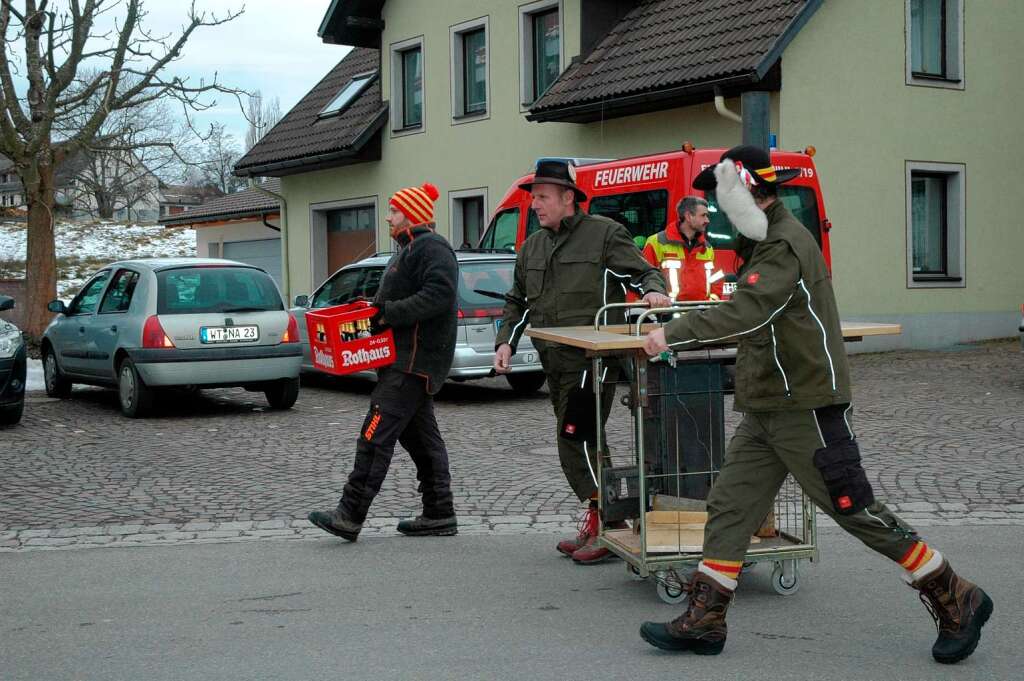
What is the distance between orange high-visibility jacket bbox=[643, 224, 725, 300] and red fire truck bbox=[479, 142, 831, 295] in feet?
8.44

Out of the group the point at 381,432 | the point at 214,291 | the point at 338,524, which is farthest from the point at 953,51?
the point at 338,524

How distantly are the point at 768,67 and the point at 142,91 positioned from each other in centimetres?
978

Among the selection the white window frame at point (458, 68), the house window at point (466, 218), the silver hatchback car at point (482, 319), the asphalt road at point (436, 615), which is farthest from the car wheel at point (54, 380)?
the white window frame at point (458, 68)

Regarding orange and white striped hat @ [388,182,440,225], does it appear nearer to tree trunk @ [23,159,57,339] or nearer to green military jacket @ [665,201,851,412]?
green military jacket @ [665,201,851,412]

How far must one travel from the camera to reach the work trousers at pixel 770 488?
15.6 ft

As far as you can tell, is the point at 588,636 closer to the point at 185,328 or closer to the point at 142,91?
the point at 185,328

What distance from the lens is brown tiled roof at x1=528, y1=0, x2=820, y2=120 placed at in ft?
56.7

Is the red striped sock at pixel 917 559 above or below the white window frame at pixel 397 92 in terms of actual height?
below

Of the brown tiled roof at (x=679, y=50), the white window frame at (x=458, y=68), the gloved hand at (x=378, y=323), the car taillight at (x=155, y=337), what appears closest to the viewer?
the gloved hand at (x=378, y=323)

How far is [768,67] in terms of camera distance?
17.1 metres

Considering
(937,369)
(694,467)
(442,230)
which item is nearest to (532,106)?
(442,230)

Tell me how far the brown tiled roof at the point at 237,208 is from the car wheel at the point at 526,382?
1828 cm

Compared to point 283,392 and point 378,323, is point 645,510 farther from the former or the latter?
point 283,392

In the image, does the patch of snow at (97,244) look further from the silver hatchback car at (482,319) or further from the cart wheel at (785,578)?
the cart wheel at (785,578)
